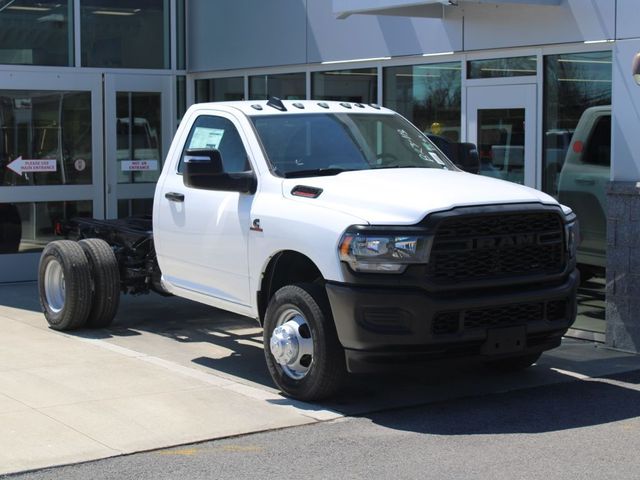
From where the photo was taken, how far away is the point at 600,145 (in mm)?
10031

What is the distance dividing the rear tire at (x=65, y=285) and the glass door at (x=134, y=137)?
415 centimetres

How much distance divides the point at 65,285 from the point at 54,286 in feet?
1.78

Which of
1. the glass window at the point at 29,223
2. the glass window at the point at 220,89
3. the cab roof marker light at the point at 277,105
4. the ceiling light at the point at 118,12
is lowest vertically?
the glass window at the point at 29,223

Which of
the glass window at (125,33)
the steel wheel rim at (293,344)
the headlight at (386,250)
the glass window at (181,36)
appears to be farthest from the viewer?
the glass window at (181,36)

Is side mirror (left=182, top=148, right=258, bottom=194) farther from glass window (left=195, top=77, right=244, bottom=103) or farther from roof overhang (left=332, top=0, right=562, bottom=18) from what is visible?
glass window (left=195, top=77, right=244, bottom=103)

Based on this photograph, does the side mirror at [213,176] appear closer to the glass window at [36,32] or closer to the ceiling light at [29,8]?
the glass window at [36,32]

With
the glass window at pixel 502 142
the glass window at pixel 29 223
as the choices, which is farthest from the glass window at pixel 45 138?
the glass window at pixel 502 142

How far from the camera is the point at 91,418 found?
22.8 feet

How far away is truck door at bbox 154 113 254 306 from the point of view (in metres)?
8.08

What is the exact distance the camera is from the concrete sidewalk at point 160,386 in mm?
6590

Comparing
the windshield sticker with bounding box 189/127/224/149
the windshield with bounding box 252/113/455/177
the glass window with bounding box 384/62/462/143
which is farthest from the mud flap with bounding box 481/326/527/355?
the glass window with bounding box 384/62/462/143

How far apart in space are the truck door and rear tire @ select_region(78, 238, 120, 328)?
969 millimetres

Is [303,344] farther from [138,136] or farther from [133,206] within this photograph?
[138,136]

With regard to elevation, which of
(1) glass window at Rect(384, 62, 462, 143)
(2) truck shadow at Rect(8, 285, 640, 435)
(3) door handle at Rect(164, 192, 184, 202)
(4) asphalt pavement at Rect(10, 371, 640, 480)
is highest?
(1) glass window at Rect(384, 62, 462, 143)
